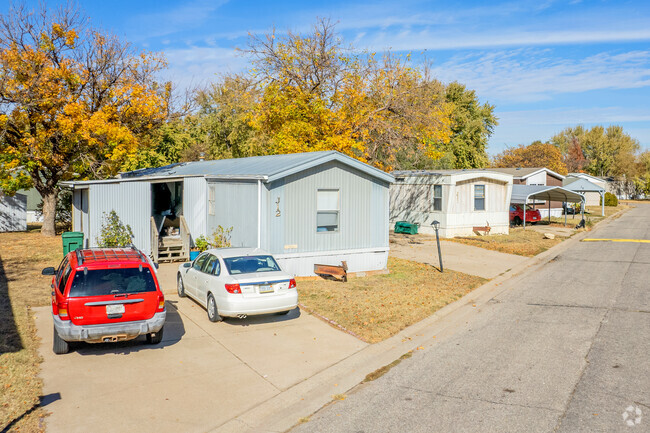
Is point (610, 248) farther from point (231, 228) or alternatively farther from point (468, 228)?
point (231, 228)

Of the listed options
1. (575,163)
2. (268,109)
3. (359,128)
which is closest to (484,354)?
(359,128)

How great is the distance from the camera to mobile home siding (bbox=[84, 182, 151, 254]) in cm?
1872

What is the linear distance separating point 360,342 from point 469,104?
177ft

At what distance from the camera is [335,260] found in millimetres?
16125

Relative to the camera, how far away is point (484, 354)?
9336mm

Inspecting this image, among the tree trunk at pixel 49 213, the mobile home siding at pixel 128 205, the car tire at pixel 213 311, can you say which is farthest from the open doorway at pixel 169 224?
the car tire at pixel 213 311

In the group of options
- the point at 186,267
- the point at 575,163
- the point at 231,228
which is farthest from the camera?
the point at 575,163

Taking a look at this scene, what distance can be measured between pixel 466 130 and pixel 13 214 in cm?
4497

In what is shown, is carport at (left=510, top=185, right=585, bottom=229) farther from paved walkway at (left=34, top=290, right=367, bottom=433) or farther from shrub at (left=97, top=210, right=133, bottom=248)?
paved walkway at (left=34, top=290, right=367, bottom=433)

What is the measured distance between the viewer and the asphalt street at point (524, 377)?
656 centimetres

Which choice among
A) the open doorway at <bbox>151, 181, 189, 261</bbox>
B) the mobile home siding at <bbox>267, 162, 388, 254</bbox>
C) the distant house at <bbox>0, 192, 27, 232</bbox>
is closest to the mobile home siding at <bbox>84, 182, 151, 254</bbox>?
the open doorway at <bbox>151, 181, 189, 261</bbox>

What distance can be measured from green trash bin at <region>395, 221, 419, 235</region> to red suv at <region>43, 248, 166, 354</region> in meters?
21.8

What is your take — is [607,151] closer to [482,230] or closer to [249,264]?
[482,230]

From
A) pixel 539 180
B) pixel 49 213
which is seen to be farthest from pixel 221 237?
pixel 539 180
